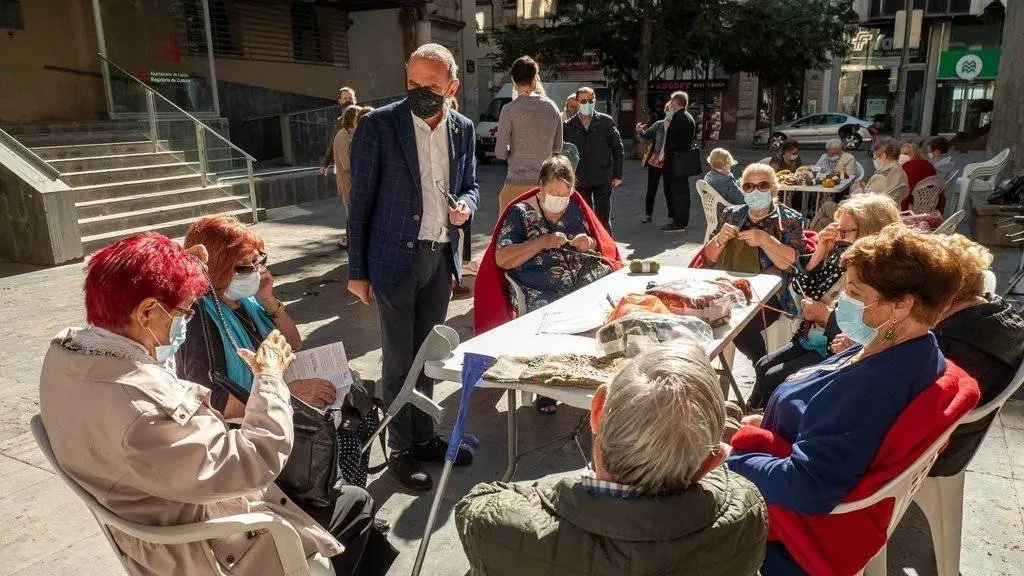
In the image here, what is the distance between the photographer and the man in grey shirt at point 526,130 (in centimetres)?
607

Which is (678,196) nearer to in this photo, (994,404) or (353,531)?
(994,404)

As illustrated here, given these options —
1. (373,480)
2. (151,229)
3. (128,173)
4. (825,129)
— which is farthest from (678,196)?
(825,129)

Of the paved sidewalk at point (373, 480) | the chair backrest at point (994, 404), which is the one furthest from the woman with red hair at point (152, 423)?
the chair backrest at point (994, 404)

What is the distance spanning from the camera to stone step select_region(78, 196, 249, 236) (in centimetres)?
862

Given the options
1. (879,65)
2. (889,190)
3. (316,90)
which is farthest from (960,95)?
(889,190)

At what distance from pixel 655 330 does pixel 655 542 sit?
3.92ft

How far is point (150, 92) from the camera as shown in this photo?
1086cm

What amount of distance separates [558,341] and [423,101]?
121 cm

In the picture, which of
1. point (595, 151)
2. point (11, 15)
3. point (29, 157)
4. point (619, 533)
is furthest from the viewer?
point (11, 15)

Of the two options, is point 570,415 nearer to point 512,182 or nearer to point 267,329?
point 267,329

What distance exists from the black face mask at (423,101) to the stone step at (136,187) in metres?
7.41

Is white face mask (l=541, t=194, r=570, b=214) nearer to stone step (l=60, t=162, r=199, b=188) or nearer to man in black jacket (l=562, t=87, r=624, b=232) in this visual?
man in black jacket (l=562, t=87, r=624, b=232)

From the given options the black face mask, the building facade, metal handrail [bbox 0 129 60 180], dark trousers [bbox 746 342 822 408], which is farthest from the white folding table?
the building facade

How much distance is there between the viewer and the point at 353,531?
220 cm
